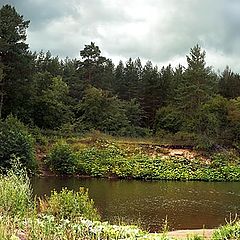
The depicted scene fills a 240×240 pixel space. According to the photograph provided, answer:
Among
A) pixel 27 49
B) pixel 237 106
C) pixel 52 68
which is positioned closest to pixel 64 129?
pixel 27 49

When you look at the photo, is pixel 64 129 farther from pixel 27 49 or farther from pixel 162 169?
pixel 162 169

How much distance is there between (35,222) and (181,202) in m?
16.3

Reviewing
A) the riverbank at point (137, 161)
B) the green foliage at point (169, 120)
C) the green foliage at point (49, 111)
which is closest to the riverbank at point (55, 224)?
the riverbank at point (137, 161)

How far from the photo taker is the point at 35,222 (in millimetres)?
7797

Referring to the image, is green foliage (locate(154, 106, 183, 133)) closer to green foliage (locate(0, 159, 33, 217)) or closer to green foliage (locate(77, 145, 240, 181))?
green foliage (locate(77, 145, 240, 181))

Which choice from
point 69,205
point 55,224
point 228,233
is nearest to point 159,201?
point 69,205

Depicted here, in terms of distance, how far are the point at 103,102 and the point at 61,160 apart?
17474mm

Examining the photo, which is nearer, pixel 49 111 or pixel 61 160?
pixel 61 160

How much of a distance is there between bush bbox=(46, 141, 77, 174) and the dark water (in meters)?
1.89

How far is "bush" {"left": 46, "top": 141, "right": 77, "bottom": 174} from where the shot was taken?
3581 centimetres

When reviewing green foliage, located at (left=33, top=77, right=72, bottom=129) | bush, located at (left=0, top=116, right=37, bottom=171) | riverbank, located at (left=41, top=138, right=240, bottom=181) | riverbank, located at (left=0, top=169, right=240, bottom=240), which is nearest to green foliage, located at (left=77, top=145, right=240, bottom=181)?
riverbank, located at (left=41, top=138, right=240, bottom=181)

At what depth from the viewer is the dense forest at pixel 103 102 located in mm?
44156

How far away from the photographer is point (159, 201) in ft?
76.8

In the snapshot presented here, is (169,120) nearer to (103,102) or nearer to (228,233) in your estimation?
(103,102)
